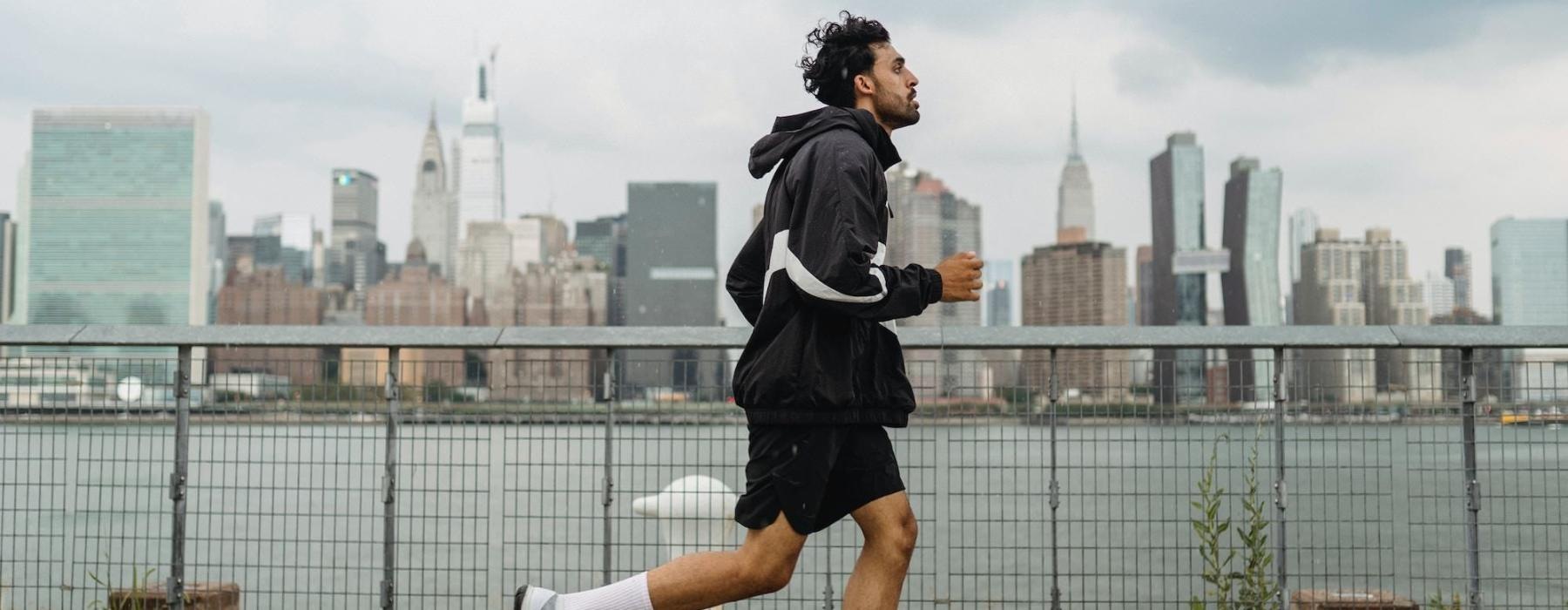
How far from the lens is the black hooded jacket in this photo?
2.97 m

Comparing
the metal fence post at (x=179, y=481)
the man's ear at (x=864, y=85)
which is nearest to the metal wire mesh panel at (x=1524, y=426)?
the man's ear at (x=864, y=85)

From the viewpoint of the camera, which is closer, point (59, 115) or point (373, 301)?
point (373, 301)

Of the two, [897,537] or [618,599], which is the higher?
[897,537]

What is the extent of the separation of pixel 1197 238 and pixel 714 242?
45.6 m

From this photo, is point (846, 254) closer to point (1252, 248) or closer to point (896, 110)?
point (896, 110)

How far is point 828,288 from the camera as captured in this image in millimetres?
2949

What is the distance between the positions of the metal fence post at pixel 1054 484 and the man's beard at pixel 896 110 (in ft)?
5.06

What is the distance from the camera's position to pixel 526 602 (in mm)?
3146

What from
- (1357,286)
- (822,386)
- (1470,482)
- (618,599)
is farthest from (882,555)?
(1357,286)

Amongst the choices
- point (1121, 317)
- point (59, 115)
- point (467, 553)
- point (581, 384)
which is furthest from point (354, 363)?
point (59, 115)

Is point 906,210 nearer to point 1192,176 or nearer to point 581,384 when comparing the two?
point 1192,176

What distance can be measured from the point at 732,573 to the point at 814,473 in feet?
0.97

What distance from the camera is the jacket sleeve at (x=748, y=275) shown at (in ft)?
11.6

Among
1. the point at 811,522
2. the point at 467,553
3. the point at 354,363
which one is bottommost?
the point at 467,553
